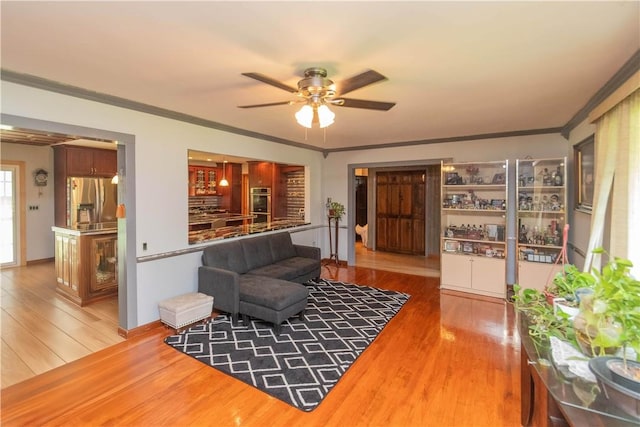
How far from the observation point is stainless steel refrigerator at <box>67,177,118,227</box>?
626cm

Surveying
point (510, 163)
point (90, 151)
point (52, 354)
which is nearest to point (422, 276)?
point (510, 163)

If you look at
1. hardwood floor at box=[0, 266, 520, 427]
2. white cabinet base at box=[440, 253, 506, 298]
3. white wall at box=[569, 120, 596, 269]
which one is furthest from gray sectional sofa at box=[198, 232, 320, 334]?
white wall at box=[569, 120, 596, 269]

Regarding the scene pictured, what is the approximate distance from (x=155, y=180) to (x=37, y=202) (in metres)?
5.14

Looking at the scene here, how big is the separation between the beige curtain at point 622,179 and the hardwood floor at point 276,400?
129cm

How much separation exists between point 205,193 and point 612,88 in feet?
27.0

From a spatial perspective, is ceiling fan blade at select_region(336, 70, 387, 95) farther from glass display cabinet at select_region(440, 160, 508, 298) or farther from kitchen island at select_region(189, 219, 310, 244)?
glass display cabinet at select_region(440, 160, 508, 298)

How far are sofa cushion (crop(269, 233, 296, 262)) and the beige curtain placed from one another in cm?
393

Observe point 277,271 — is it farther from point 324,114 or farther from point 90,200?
point 90,200

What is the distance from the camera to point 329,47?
2.07 metres

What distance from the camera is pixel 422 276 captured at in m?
5.95

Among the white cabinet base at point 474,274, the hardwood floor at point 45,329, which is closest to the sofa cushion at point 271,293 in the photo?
the hardwood floor at point 45,329

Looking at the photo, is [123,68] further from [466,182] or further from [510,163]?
[510,163]

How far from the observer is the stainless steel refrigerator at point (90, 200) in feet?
20.5

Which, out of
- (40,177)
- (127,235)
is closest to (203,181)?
(40,177)
